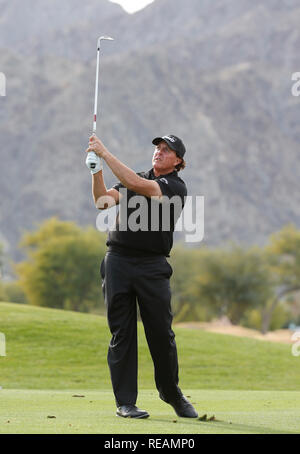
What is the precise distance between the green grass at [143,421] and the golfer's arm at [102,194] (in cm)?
181

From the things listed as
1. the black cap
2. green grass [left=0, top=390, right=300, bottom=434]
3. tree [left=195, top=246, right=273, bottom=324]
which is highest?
tree [left=195, top=246, right=273, bottom=324]

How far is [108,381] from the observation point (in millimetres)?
18266

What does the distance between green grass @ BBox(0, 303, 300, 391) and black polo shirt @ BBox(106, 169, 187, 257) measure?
10.5 meters

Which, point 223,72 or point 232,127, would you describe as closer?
point 232,127

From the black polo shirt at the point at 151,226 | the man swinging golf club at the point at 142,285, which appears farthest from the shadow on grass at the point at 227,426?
the black polo shirt at the point at 151,226

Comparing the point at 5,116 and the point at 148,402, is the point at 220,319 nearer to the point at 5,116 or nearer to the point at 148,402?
the point at 148,402

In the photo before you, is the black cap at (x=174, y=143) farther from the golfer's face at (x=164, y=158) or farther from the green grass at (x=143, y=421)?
the green grass at (x=143, y=421)

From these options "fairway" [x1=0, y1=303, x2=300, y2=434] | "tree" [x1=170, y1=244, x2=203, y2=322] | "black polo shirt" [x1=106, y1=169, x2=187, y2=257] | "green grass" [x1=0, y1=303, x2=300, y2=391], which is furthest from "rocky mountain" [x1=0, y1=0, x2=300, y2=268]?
"black polo shirt" [x1=106, y1=169, x2=187, y2=257]

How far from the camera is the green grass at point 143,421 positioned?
19.7ft

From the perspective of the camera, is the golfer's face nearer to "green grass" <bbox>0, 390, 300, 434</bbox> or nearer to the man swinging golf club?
the man swinging golf club

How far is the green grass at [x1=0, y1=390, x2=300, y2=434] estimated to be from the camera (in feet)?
19.7

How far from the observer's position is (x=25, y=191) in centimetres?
13775
